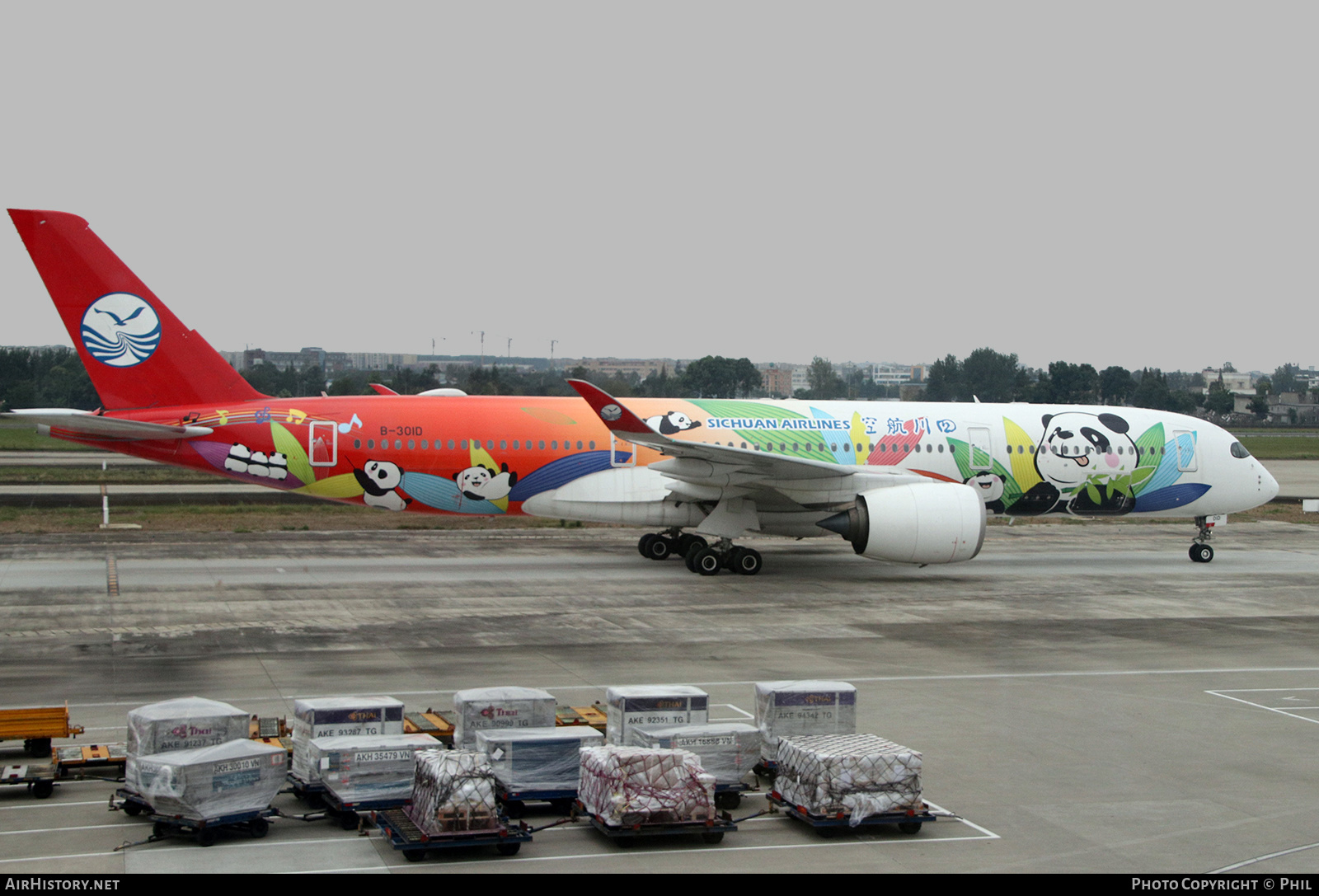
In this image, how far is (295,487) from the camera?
27391 mm

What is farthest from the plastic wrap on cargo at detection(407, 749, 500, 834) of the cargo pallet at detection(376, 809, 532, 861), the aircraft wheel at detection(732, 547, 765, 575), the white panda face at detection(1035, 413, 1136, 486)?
the white panda face at detection(1035, 413, 1136, 486)

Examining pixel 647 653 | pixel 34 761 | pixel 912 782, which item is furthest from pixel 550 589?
pixel 912 782

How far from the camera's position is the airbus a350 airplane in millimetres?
25781

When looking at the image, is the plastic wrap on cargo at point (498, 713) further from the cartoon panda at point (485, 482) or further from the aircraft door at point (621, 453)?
the aircraft door at point (621, 453)

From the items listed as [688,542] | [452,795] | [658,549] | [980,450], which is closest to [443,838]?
[452,795]

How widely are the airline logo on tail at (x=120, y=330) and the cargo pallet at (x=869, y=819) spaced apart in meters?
21.2

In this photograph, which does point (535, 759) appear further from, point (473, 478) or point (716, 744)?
point (473, 478)

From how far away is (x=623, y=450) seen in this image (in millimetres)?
28219

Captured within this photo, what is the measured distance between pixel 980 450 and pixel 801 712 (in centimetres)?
1832

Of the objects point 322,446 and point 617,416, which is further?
point 322,446

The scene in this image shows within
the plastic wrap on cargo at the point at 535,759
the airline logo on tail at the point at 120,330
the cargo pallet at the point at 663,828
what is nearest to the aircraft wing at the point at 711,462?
the airline logo on tail at the point at 120,330

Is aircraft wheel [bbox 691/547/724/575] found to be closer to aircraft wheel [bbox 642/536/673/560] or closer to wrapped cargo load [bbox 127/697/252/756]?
aircraft wheel [bbox 642/536/673/560]

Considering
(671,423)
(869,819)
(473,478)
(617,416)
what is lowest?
(869,819)

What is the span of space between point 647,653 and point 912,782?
8000 millimetres
